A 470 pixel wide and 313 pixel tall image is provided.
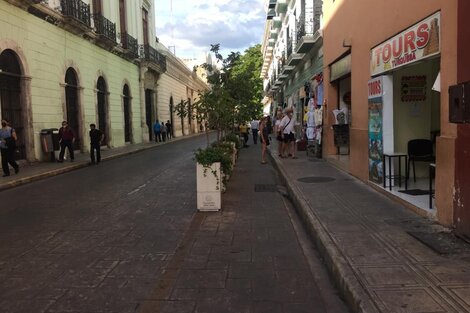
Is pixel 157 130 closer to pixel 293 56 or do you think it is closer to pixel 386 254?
pixel 293 56

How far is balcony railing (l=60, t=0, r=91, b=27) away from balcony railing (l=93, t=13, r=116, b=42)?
1347 millimetres

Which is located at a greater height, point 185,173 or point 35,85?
point 35,85

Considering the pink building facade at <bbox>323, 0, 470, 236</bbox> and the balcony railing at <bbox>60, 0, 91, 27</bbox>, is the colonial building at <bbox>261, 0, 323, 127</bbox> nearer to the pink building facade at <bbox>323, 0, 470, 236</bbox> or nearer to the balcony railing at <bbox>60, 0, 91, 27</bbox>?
the pink building facade at <bbox>323, 0, 470, 236</bbox>

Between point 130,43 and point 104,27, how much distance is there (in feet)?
15.6

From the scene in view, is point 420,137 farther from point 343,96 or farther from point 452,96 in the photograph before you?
point 343,96

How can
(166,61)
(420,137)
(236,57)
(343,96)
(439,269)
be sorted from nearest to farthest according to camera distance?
(439,269) < (420,137) < (343,96) < (236,57) < (166,61)

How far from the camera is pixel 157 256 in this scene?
5.64 metres

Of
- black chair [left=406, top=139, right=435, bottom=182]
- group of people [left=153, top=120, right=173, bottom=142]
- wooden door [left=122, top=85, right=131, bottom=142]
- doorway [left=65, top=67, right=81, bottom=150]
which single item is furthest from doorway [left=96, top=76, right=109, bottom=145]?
black chair [left=406, top=139, right=435, bottom=182]

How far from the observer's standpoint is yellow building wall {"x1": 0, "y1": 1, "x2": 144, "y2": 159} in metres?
16.7

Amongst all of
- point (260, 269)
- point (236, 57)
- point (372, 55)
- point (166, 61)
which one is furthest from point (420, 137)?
point (166, 61)

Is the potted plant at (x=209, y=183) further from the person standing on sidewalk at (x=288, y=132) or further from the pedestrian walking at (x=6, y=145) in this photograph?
the person standing on sidewalk at (x=288, y=132)

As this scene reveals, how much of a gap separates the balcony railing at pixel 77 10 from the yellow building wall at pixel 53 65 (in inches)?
31.8

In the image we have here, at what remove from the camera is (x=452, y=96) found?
17.3ft

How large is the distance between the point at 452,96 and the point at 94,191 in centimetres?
811
